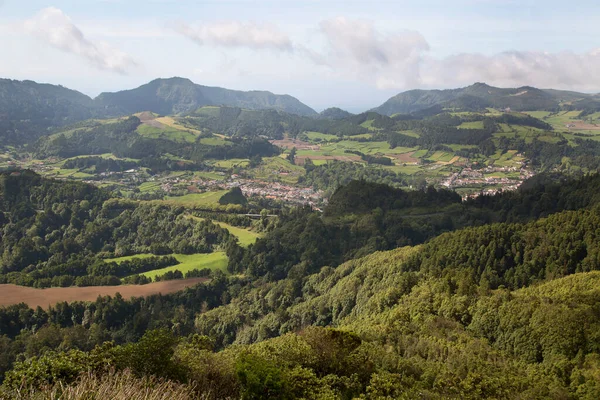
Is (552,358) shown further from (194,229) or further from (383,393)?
Result: (194,229)

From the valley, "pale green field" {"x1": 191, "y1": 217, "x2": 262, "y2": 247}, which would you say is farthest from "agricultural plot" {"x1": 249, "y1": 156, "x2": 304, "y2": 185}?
"pale green field" {"x1": 191, "y1": 217, "x2": 262, "y2": 247}

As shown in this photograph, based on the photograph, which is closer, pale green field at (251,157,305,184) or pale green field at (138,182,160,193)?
pale green field at (138,182,160,193)

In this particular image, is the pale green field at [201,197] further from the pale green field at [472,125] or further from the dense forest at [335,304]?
the pale green field at [472,125]

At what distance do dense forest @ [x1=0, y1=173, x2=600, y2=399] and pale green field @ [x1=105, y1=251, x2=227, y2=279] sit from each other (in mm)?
1896

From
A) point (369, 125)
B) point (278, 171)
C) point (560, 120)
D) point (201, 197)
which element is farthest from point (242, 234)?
point (560, 120)

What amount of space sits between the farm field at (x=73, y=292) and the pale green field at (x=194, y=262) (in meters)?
5.11

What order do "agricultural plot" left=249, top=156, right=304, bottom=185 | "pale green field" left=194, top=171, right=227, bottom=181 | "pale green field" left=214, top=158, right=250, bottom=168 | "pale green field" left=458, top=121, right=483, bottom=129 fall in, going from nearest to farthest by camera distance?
"pale green field" left=194, top=171, right=227, bottom=181
"agricultural plot" left=249, top=156, right=304, bottom=185
"pale green field" left=214, top=158, right=250, bottom=168
"pale green field" left=458, top=121, right=483, bottom=129

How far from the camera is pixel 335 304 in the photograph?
40844mm

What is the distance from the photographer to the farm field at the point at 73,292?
44.7 metres

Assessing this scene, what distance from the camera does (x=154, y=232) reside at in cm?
7044

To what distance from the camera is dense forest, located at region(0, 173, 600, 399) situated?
60.2ft

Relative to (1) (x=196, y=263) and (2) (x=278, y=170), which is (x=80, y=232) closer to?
(1) (x=196, y=263)

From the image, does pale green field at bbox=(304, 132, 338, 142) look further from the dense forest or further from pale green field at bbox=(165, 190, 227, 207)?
the dense forest

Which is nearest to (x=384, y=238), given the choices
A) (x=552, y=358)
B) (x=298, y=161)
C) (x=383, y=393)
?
(x=552, y=358)
